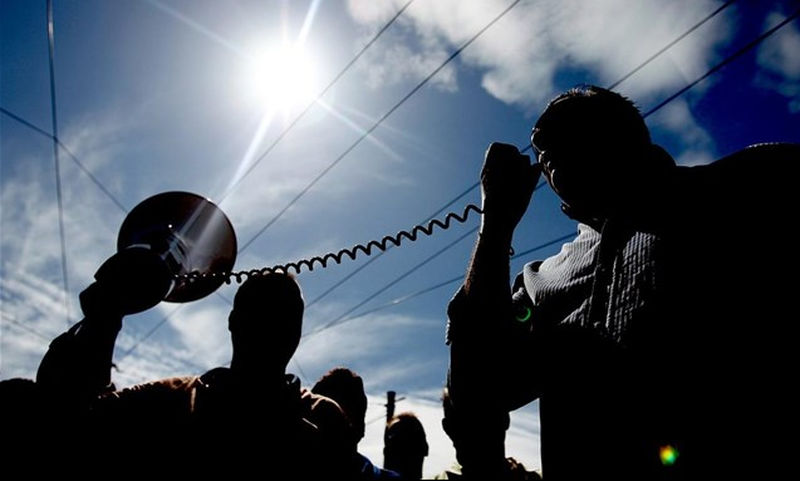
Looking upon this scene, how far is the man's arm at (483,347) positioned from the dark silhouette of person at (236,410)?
1381 mm

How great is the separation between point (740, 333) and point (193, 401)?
99.9 inches

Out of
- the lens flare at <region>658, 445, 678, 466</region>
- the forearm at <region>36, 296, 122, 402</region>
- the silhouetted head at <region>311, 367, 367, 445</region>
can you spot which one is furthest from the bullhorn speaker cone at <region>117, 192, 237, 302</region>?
the lens flare at <region>658, 445, 678, 466</region>

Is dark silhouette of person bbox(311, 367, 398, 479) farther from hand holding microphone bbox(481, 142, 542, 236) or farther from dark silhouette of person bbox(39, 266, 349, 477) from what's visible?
hand holding microphone bbox(481, 142, 542, 236)

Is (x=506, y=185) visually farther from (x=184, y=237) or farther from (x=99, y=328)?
(x=184, y=237)

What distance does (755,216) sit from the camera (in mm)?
1125

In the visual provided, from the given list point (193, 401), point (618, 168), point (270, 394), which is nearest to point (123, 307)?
point (193, 401)

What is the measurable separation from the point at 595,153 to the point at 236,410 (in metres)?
2.19

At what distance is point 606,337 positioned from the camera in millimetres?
1208

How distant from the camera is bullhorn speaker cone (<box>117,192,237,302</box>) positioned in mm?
3775

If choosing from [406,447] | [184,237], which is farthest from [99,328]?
[406,447]

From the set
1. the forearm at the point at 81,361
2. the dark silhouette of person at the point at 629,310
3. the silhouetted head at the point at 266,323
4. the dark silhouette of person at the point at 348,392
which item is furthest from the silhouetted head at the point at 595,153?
the dark silhouette of person at the point at 348,392

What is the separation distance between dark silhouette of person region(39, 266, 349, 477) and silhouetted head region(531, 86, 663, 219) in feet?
6.24

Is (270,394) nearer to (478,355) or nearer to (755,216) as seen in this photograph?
(478,355)

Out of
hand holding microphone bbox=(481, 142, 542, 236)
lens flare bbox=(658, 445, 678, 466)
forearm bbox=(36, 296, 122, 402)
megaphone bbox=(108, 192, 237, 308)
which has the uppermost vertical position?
megaphone bbox=(108, 192, 237, 308)
